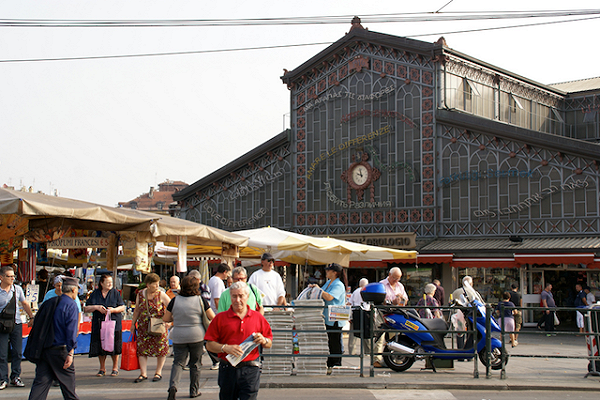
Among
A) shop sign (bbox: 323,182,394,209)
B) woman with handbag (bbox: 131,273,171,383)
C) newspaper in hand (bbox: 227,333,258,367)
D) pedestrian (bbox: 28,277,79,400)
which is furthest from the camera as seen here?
shop sign (bbox: 323,182,394,209)

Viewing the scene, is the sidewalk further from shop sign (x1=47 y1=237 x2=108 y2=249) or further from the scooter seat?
Answer: shop sign (x1=47 y1=237 x2=108 y2=249)

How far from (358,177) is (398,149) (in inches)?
88.1

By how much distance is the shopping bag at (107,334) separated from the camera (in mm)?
10805

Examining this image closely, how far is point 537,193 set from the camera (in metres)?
24.0

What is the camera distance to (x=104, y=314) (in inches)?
433

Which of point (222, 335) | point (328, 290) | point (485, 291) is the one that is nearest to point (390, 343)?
point (328, 290)

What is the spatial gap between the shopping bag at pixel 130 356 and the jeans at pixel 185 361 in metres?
2.33

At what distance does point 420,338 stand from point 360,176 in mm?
17515

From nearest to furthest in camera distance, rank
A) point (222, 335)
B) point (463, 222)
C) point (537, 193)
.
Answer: point (222, 335), point (537, 193), point (463, 222)

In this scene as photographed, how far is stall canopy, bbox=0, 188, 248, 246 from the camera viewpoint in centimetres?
1010

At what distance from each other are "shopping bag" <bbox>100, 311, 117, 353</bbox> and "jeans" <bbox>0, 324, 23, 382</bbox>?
4.21 feet

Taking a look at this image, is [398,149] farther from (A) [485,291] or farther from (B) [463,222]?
(A) [485,291]

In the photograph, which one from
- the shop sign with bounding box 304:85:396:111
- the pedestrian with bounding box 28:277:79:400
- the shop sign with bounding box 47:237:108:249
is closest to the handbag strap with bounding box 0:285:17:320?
Answer: the pedestrian with bounding box 28:277:79:400

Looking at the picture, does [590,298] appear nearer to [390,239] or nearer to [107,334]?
[390,239]
